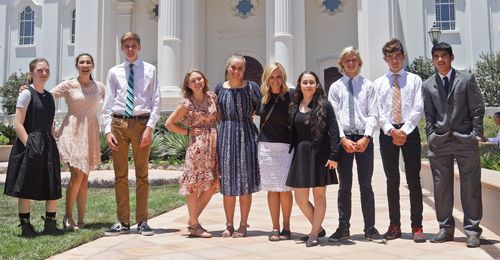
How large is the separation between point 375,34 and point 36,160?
19423 millimetres

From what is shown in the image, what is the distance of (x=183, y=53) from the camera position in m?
23.1

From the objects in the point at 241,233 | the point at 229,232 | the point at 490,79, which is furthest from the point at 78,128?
the point at 490,79

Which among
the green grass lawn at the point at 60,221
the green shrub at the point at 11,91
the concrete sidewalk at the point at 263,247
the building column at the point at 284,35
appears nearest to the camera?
the concrete sidewalk at the point at 263,247

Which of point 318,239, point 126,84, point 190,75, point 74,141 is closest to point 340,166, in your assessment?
point 318,239

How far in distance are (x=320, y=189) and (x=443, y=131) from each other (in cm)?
147

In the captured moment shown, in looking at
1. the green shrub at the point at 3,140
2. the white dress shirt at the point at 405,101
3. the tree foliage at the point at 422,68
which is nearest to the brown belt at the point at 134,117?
the white dress shirt at the point at 405,101

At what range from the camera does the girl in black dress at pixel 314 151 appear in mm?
4777

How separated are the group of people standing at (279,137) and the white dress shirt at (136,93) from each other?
1 cm

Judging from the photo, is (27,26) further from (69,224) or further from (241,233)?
(241,233)

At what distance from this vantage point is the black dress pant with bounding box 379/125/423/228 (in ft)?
16.4

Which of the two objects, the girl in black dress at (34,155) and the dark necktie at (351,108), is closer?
the dark necktie at (351,108)

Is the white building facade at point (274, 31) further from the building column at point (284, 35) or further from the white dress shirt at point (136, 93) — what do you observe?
the white dress shirt at point (136, 93)

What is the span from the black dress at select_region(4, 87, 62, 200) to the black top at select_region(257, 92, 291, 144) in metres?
2.52

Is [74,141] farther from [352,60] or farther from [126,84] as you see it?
[352,60]
